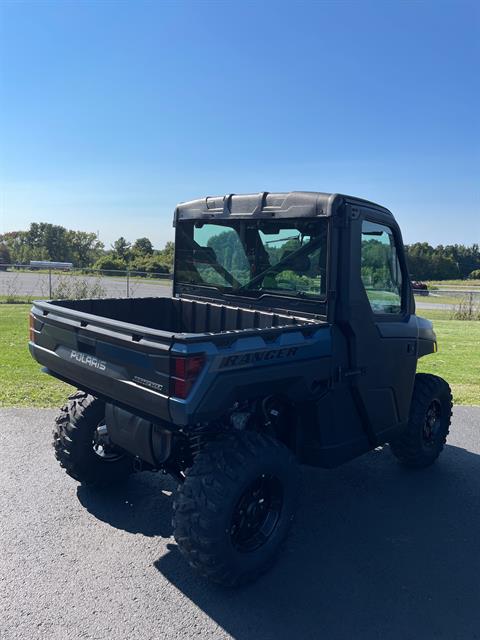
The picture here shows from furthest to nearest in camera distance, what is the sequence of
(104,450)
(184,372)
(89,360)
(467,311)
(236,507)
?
(467,311)
(104,450)
(89,360)
(236,507)
(184,372)

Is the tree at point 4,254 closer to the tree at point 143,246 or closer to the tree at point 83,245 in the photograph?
the tree at point 83,245

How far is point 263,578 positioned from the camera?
10.2 ft

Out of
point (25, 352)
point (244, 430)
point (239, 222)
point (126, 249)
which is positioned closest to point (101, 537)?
point (244, 430)

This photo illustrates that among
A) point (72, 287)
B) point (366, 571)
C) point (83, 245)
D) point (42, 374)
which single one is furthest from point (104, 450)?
point (83, 245)

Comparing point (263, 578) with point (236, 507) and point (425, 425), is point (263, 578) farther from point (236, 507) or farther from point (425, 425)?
point (425, 425)

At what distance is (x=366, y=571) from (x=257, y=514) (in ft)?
2.54

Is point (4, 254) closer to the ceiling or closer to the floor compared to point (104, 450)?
closer to the ceiling

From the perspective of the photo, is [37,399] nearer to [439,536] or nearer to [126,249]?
[439,536]

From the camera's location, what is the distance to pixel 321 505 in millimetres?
4090

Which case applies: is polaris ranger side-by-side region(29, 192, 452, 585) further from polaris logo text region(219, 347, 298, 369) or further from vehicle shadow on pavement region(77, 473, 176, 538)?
vehicle shadow on pavement region(77, 473, 176, 538)

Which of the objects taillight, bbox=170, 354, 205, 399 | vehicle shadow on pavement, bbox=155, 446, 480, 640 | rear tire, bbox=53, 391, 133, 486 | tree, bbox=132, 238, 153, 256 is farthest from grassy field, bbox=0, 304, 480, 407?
tree, bbox=132, 238, 153, 256

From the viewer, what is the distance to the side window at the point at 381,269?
12.3 ft

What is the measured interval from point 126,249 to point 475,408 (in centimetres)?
5909

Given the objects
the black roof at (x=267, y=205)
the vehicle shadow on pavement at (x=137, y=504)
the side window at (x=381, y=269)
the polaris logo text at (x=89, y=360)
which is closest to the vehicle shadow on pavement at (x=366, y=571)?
the vehicle shadow on pavement at (x=137, y=504)
